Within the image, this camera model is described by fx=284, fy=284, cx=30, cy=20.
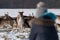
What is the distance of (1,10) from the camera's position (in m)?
5.72

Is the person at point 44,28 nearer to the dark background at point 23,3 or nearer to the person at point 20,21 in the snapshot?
the person at point 20,21

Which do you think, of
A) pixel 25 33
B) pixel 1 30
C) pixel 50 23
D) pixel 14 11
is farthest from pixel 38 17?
pixel 14 11

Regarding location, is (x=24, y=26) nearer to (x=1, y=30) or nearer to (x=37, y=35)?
(x=1, y=30)

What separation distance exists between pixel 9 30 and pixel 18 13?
429mm

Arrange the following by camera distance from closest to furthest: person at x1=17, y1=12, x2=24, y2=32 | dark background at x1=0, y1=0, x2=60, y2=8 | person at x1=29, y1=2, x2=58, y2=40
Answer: person at x1=29, y1=2, x2=58, y2=40 → person at x1=17, y1=12, x2=24, y2=32 → dark background at x1=0, y1=0, x2=60, y2=8

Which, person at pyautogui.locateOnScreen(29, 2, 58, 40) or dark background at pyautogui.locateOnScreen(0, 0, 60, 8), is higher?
dark background at pyautogui.locateOnScreen(0, 0, 60, 8)

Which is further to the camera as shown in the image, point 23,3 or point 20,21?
point 23,3

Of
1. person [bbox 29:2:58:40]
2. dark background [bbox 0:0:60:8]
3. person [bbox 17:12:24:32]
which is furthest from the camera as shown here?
dark background [bbox 0:0:60:8]

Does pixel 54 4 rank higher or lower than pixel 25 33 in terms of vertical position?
higher

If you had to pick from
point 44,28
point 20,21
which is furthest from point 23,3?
point 44,28

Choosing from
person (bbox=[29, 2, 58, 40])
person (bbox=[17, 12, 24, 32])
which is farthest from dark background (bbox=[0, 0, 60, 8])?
person (bbox=[29, 2, 58, 40])

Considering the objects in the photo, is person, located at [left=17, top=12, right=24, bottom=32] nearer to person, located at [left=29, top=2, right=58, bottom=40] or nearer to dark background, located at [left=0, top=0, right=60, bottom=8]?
dark background, located at [left=0, top=0, right=60, bottom=8]

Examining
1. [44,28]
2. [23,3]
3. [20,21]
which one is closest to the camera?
[44,28]

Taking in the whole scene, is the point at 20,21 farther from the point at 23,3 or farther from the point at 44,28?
the point at 44,28
